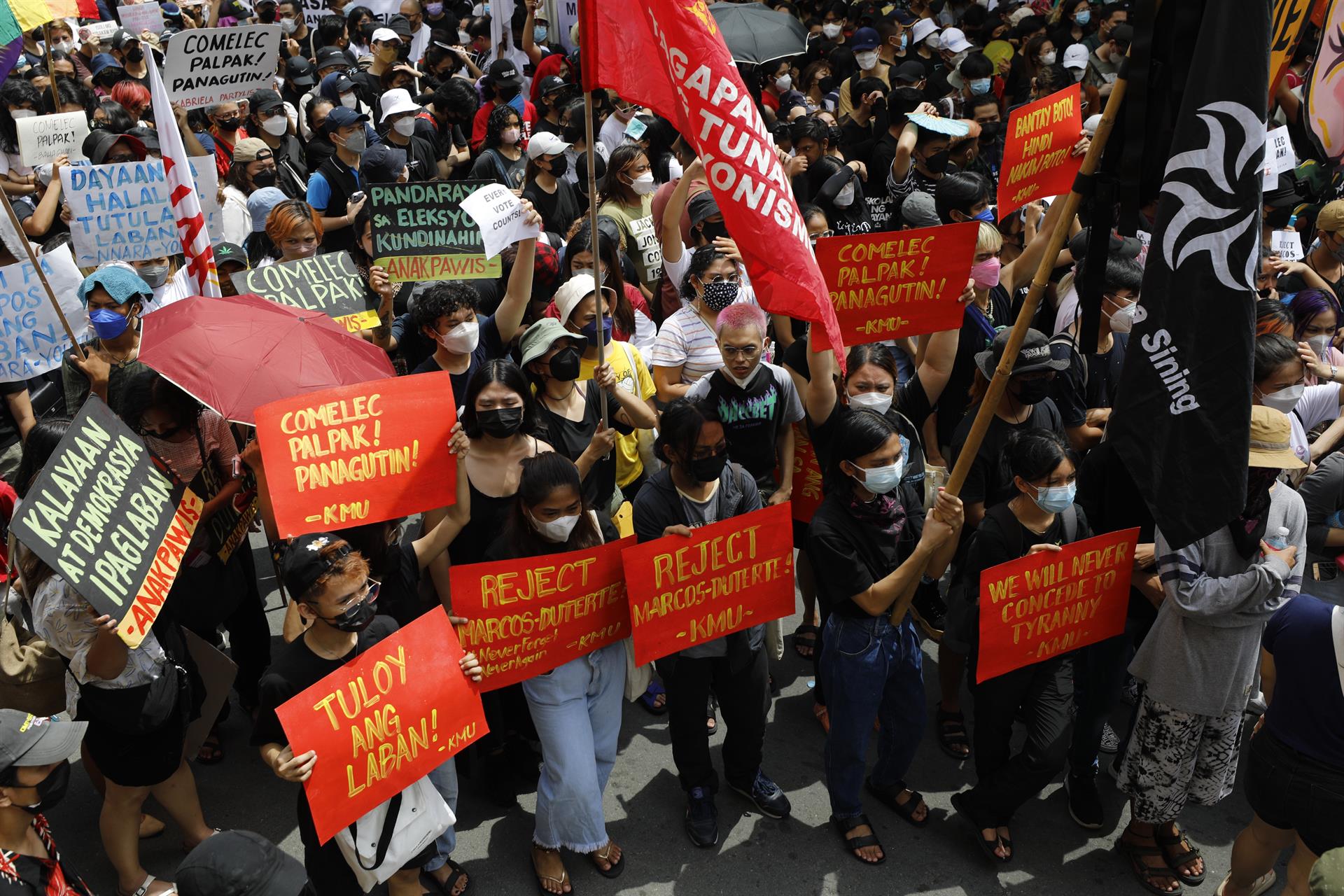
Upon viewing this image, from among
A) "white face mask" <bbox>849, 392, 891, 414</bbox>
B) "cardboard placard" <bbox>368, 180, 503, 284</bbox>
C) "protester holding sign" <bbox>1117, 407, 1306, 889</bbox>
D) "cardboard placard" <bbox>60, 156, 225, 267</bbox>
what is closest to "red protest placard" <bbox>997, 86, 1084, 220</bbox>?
"white face mask" <bbox>849, 392, 891, 414</bbox>

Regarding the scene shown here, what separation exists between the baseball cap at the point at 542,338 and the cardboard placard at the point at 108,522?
1.54m

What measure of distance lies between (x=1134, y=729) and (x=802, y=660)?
183 centimetres

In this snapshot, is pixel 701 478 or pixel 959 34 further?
pixel 959 34

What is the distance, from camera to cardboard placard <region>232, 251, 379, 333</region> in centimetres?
575

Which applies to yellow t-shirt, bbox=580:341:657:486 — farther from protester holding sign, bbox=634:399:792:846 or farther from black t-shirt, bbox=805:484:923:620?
black t-shirt, bbox=805:484:923:620

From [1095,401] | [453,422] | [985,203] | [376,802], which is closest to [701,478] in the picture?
[453,422]

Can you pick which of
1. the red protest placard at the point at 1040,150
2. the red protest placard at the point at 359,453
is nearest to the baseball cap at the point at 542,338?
the red protest placard at the point at 359,453

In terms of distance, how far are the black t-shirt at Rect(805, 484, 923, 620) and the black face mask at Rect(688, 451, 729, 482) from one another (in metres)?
0.41

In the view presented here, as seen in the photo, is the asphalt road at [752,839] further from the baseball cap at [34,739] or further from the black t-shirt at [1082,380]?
the black t-shirt at [1082,380]

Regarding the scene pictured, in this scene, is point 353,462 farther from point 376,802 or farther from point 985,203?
point 985,203

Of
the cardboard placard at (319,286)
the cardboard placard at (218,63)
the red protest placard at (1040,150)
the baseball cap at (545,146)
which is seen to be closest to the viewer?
the cardboard placard at (319,286)

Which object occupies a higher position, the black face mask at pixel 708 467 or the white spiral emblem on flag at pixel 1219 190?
the white spiral emblem on flag at pixel 1219 190

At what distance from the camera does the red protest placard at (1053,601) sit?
4098 mm

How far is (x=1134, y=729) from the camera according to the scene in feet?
14.5
